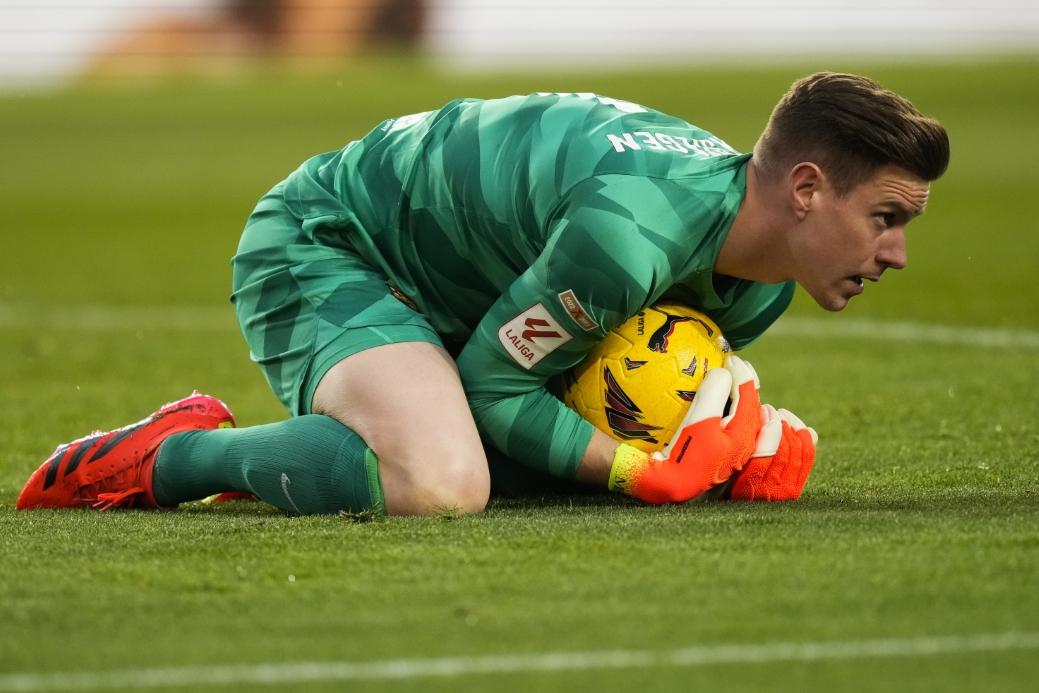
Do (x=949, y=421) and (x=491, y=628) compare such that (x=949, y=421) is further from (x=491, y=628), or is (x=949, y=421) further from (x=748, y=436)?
(x=491, y=628)

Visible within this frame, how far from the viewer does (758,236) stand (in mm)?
3623

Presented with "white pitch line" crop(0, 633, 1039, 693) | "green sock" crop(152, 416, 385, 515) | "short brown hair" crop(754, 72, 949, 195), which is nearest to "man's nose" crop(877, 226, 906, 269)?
"short brown hair" crop(754, 72, 949, 195)

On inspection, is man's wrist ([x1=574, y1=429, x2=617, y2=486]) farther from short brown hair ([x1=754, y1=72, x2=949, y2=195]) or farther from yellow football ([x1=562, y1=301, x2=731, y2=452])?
short brown hair ([x1=754, y1=72, x2=949, y2=195])

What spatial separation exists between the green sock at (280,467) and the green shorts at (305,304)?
22cm

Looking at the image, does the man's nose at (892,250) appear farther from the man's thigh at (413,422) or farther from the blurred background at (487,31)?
the blurred background at (487,31)

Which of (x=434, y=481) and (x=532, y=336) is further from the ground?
(x=532, y=336)

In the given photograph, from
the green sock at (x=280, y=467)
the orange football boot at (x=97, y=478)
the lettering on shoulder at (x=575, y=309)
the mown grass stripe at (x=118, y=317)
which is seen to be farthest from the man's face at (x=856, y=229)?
the mown grass stripe at (x=118, y=317)

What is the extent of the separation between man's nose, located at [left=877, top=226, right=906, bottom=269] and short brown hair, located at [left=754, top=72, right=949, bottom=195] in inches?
6.2

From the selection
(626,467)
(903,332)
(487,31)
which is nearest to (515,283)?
(626,467)

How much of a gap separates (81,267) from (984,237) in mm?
7271

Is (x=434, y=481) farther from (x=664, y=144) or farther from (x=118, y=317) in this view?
(x=118, y=317)

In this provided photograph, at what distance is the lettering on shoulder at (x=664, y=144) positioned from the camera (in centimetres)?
359

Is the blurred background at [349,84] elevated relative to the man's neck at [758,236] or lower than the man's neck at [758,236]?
lower

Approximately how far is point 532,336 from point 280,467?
76 cm
